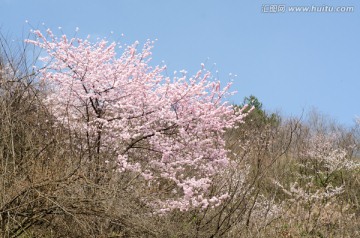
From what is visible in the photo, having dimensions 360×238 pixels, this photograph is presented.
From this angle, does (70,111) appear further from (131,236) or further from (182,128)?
(131,236)

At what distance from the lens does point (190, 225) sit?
8750mm

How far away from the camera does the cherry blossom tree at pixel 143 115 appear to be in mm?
8820

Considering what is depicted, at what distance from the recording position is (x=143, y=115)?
9.09 meters

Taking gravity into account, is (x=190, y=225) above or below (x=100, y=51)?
below

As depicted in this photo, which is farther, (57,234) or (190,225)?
(190,225)

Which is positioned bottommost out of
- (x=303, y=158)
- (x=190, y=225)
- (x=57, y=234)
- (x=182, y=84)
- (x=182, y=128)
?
(x=57, y=234)

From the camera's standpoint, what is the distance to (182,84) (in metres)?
9.37

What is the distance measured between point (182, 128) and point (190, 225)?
1.68m

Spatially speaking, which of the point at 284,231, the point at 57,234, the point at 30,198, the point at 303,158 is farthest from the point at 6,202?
the point at 303,158

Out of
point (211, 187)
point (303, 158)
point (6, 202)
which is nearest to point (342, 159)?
point (303, 158)

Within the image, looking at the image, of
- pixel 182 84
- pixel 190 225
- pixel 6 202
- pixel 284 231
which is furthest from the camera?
pixel 284 231

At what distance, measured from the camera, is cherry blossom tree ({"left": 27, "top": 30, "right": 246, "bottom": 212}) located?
28.9 ft

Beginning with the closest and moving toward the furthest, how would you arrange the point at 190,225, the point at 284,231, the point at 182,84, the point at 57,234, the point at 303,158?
the point at 57,234
the point at 190,225
the point at 182,84
the point at 284,231
the point at 303,158

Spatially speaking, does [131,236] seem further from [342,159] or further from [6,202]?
[342,159]
